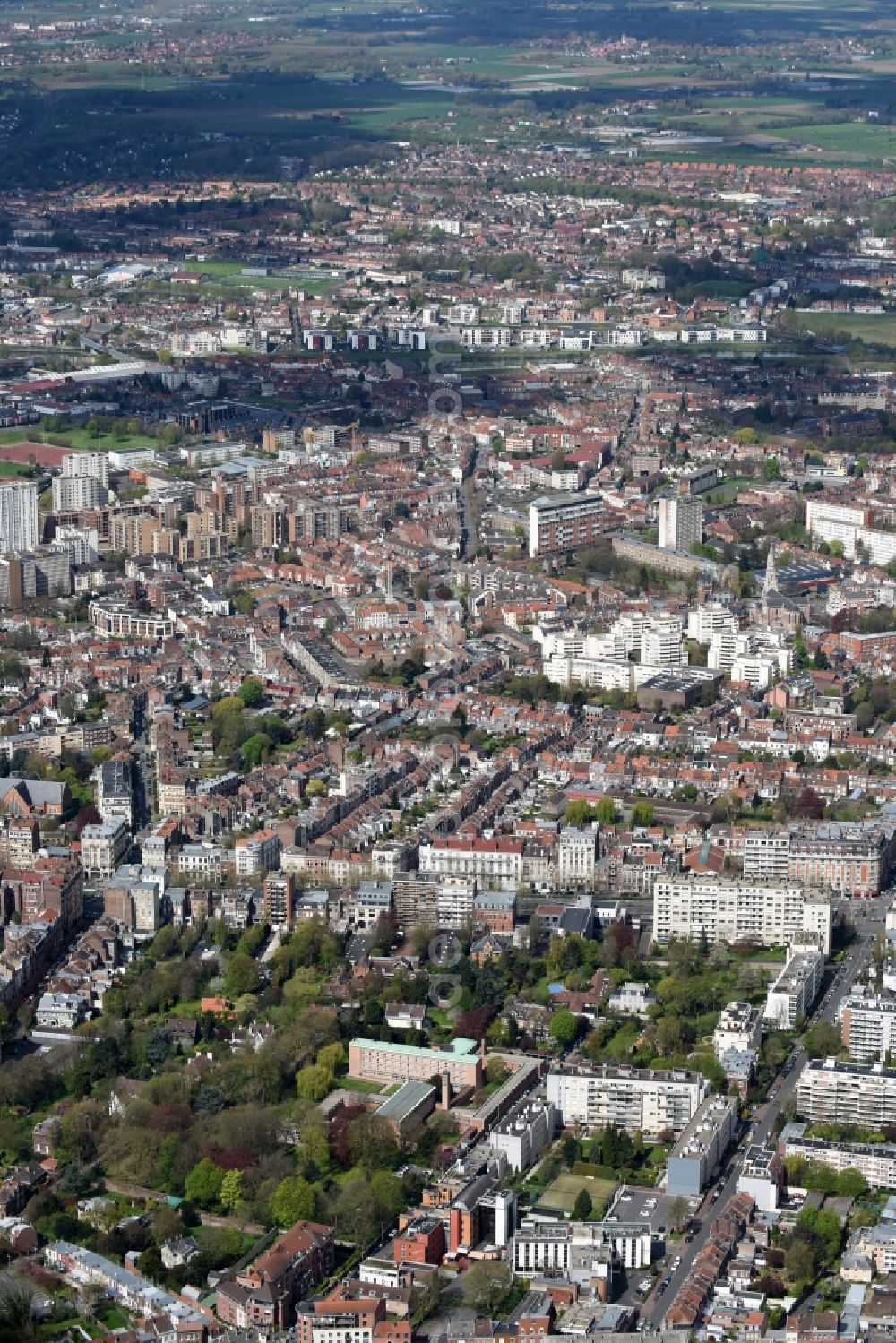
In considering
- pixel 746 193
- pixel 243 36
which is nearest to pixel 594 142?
pixel 746 193

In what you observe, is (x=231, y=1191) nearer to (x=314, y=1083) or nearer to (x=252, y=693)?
(x=314, y=1083)

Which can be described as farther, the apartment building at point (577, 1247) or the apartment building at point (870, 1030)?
the apartment building at point (870, 1030)

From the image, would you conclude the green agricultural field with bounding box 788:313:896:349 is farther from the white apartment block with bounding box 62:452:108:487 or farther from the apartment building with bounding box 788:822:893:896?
the apartment building with bounding box 788:822:893:896

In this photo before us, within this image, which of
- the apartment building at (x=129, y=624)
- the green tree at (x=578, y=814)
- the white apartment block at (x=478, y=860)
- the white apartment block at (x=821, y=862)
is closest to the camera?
the white apartment block at (x=821, y=862)

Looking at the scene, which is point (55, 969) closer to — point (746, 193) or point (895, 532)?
point (895, 532)

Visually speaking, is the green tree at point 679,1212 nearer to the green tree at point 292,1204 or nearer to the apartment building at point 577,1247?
the apartment building at point 577,1247

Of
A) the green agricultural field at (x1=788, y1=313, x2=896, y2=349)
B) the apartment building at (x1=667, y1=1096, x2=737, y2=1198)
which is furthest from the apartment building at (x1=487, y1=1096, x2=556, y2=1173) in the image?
the green agricultural field at (x1=788, y1=313, x2=896, y2=349)

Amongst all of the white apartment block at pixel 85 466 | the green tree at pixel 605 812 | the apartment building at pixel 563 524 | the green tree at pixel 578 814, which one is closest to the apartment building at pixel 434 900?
the green tree at pixel 578 814
